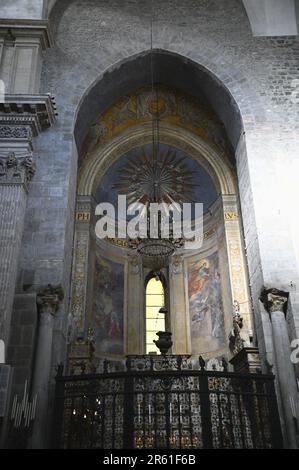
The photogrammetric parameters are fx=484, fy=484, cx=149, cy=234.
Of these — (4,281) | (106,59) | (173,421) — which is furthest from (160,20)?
(173,421)

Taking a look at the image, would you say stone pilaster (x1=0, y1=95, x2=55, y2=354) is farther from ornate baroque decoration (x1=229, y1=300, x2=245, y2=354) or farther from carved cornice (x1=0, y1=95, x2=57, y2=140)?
→ ornate baroque decoration (x1=229, y1=300, x2=245, y2=354)

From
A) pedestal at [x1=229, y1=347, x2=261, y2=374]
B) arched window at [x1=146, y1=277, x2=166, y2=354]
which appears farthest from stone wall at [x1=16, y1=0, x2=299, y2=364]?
arched window at [x1=146, y1=277, x2=166, y2=354]

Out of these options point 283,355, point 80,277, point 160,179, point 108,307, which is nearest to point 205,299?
point 108,307

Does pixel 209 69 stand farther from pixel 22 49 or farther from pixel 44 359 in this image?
pixel 44 359

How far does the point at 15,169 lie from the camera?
8.98 metres

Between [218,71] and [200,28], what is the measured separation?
59.2 inches

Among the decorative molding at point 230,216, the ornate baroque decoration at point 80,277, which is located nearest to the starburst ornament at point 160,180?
the decorative molding at point 230,216

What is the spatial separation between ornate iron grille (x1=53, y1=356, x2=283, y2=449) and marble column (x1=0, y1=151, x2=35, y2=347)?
151cm

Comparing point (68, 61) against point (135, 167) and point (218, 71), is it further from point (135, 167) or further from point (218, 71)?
point (135, 167)

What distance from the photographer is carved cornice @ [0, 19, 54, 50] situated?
10680mm

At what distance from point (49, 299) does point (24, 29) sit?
615 cm

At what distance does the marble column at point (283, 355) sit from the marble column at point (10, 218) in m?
4.70

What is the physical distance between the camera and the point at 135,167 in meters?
15.8

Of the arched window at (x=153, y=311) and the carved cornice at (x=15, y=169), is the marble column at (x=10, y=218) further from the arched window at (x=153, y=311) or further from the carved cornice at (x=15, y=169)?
the arched window at (x=153, y=311)
